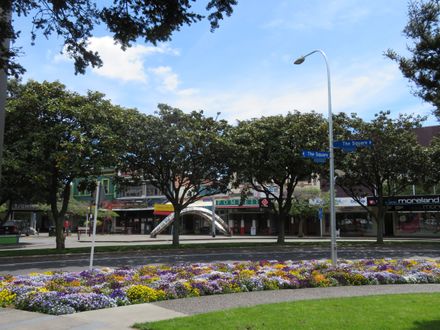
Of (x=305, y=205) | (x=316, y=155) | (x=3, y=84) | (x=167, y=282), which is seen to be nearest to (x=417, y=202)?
(x=305, y=205)

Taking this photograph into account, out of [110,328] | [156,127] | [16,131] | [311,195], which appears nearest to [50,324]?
[110,328]

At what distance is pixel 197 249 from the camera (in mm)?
25344

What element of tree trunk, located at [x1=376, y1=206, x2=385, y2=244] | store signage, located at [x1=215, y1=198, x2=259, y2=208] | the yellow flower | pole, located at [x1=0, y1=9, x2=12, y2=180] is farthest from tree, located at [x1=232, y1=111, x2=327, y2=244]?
store signage, located at [x1=215, y1=198, x2=259, y2=208]

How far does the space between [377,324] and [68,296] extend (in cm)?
534

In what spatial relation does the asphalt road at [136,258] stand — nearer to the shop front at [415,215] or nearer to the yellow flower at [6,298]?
the yellow flower at [6,298]

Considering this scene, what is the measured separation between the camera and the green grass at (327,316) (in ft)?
22.0

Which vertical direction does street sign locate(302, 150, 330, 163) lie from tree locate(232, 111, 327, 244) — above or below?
below

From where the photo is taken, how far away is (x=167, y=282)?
1016 cm

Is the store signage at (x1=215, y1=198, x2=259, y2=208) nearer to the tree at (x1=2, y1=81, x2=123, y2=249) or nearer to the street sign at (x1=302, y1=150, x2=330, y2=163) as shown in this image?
the tree at (x1=2, y1=81, x2=123, y2=249)

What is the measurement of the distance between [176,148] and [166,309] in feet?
54.3

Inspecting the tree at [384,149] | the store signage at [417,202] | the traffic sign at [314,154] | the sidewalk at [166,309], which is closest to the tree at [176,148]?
the tree at [384,149]

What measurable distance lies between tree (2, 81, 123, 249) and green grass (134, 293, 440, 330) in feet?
45.4

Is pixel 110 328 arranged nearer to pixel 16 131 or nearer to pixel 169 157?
pixel 16 131

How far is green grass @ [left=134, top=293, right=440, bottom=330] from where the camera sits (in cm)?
671
